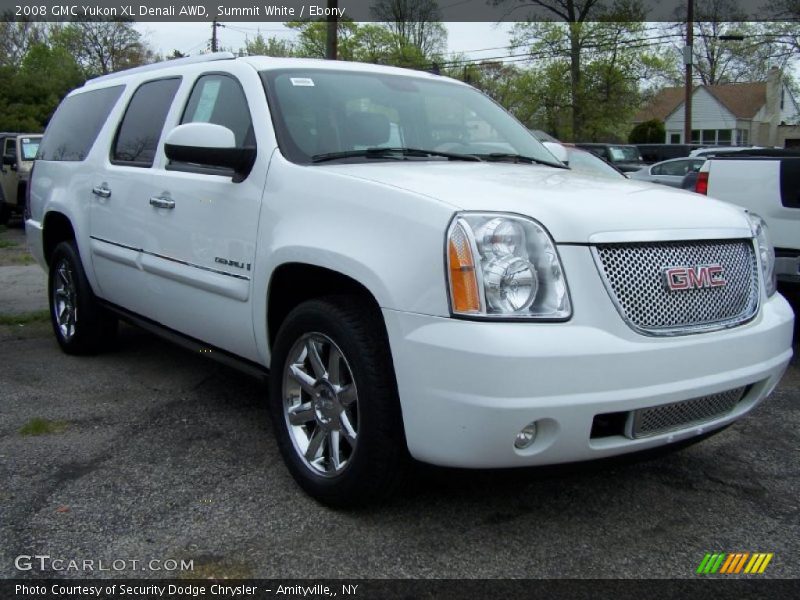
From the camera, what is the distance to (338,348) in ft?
9.91

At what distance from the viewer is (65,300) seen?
5.71 metres

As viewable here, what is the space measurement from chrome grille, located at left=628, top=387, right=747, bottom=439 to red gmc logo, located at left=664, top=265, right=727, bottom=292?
1.31 ft

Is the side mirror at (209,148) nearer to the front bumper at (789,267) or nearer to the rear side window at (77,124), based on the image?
the rear side window at (77,124)

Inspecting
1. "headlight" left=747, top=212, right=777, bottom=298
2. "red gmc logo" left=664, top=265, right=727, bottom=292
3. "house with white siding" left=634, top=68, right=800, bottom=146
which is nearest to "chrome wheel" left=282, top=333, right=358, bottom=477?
"red gmc logo" left=664, top=265, right=727, bottom=292

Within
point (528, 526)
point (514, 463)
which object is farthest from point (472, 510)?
point (514, 463)

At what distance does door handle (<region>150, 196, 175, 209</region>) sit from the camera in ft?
13.5

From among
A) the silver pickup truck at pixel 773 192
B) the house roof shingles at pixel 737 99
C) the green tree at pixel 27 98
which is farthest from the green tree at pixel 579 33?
the silver pickup truck at pixel 773 192

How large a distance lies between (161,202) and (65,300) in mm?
1955

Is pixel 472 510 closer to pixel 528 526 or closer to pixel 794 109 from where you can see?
pixel 528 526

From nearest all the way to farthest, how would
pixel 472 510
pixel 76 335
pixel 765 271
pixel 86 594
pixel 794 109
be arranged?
pixel 86 594 < pixel 472 510 < pixel 765 271 < pixel 76 335 < pixel 794 109

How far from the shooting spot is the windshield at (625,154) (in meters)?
25.8

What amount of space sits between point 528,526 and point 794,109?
67.6m

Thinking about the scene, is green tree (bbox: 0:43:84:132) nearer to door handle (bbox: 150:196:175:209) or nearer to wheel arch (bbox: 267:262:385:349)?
door handle (bbox: 150:196:175:209)

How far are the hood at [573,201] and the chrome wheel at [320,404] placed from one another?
0.71m
